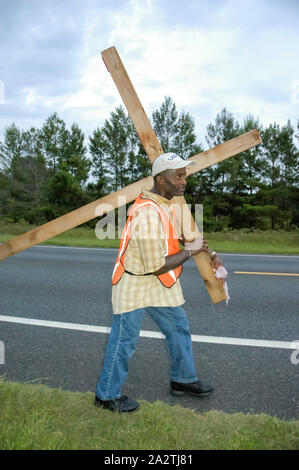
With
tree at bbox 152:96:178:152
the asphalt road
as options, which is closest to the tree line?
tree at bbox 152:96:178:152

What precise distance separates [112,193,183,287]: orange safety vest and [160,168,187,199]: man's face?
14 centimetres

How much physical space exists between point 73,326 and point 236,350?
6.16 ft

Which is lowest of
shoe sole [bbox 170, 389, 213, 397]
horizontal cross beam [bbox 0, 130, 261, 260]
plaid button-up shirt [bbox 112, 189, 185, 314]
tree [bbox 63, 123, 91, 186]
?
shoe sole [bbox 170, 389, 213, 397]

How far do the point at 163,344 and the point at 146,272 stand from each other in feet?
6.33

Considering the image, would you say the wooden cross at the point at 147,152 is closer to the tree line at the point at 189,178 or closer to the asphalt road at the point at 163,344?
the asphalt road at the point at 163,344

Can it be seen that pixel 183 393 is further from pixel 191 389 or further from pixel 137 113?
pixel 137 113

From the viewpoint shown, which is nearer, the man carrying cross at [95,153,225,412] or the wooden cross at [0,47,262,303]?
the man carrying cross at [95,153,225,412]

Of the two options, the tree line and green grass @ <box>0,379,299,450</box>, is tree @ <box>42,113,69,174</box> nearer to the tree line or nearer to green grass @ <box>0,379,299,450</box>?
the tree line

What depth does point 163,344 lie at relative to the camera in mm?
4316

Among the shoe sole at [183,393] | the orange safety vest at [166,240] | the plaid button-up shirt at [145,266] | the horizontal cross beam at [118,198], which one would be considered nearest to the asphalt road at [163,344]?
the shoe sole at [183,393]

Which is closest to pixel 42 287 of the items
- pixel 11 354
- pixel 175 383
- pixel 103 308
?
pixel 103 308

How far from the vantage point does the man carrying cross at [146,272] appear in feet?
8.38

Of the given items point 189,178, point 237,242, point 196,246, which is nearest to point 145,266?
point 196,246

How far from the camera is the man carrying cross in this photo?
8.38 feet
